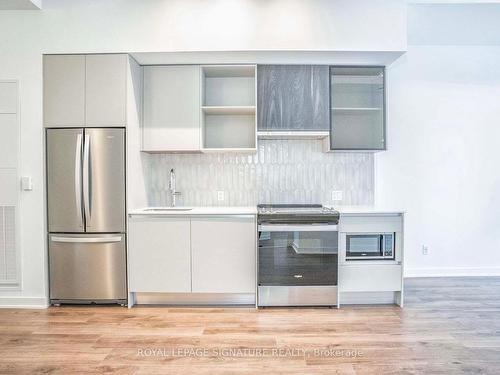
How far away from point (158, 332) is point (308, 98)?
2.54 metres

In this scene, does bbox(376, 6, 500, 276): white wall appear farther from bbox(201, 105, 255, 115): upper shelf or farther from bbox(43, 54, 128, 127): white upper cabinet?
bbox(43, 54, 128, 127): white upper cabinet

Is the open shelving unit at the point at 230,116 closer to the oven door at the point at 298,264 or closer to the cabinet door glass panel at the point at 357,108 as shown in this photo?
the cabinet door glass panel at the point at 357,108

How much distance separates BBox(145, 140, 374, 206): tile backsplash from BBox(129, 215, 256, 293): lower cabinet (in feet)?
2.14

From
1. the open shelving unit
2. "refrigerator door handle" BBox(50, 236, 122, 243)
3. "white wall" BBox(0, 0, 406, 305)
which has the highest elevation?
"white wall" BBox(0, 0, 406, 305)

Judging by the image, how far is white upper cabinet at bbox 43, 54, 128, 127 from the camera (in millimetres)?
3057

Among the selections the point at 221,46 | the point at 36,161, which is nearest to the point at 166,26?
the point at 221,46

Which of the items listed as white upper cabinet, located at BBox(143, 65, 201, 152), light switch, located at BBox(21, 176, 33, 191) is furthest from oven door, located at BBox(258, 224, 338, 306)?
light switch, located at BBox(21, 176, 33, 191)

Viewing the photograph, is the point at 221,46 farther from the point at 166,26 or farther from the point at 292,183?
the point at 292,183

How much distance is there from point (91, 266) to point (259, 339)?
171 centimetres

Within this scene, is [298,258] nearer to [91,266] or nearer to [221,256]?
[221,256]

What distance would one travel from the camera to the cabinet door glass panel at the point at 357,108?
10.9 ft

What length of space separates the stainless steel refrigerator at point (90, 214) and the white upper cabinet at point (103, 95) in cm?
11

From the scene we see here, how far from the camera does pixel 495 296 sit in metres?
3.31

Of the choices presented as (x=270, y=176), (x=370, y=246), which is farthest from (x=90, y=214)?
(x=370, y=246)
